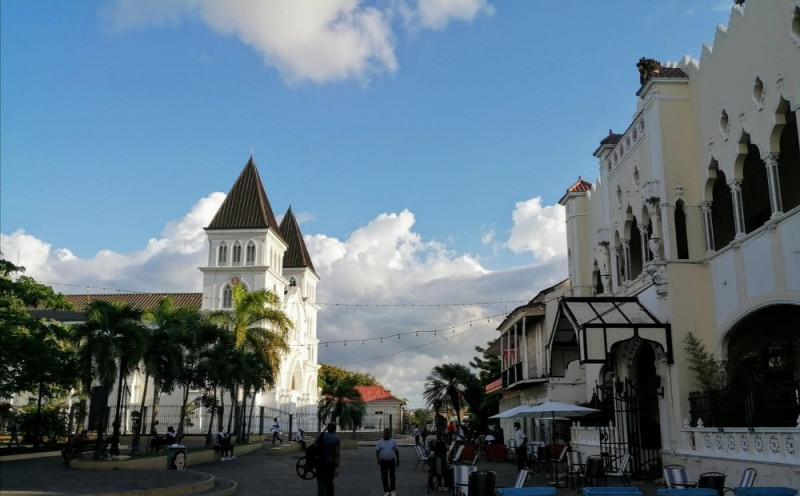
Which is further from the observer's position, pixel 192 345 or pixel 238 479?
pixel 192 345

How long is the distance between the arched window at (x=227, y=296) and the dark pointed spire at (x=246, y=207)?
5.82 metres

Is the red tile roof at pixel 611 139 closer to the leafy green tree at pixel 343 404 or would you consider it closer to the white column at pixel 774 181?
the white column at pixel 774 181

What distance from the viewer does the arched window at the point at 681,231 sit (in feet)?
65.4

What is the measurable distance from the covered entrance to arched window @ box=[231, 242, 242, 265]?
48460mm

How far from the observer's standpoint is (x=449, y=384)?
55.2 metres

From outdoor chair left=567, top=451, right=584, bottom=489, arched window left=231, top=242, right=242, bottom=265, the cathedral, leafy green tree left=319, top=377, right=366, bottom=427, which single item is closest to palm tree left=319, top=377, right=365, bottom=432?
leafy green tree left=319, top=377, right=366, bottom=427

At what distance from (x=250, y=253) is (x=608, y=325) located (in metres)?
53.0

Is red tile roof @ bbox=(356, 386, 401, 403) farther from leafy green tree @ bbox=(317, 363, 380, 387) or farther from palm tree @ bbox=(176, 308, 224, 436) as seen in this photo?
palm tree @ bbox=(176, 308, 224, 436)

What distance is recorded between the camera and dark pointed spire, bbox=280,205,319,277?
286 feet

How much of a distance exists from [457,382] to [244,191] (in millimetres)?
29975

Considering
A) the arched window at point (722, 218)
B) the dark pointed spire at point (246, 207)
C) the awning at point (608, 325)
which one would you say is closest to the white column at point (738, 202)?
the awning at point (608, 325)

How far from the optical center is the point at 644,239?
22047mm

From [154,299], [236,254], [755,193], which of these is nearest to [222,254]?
[236,254]

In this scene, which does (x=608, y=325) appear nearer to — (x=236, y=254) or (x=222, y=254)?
(x=236, y=254)
